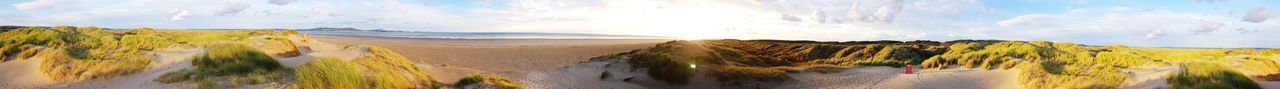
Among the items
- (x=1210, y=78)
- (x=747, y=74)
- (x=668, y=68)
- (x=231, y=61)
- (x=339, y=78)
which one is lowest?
(x=747, y=74)

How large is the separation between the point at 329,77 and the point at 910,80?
Answer: 13.3 meters

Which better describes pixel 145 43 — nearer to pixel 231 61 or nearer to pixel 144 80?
pixel 231 61

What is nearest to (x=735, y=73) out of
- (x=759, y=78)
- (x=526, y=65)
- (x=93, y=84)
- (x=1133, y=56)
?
(x=759, y=78)

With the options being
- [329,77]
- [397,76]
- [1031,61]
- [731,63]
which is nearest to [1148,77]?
[1031,61]

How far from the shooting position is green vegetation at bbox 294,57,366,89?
474 inches

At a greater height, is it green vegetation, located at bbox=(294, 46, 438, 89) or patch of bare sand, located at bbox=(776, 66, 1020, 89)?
green vegetation, located at bbox=(294, 46, 438, 89)

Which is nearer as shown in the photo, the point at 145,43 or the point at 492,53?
the point at 145,43

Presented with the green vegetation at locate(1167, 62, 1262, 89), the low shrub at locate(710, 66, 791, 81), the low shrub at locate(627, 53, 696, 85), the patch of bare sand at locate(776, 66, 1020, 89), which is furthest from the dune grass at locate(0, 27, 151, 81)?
the green vegetation at locate(1167, 62, 1262, 89)

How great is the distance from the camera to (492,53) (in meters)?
31.2

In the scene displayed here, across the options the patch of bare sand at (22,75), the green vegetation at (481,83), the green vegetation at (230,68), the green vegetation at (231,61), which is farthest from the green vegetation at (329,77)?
the patch of bare sand at (22,75)

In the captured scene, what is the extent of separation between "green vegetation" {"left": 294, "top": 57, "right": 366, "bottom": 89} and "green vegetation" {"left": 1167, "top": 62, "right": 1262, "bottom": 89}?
12.8 metres

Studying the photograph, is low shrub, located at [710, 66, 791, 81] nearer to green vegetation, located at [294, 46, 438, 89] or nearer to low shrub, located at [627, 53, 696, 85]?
low shrub, located at [627, 53, 696, 85]

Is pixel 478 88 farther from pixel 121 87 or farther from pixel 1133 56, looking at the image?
pixel 1133 56

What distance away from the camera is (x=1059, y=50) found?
1797cm
